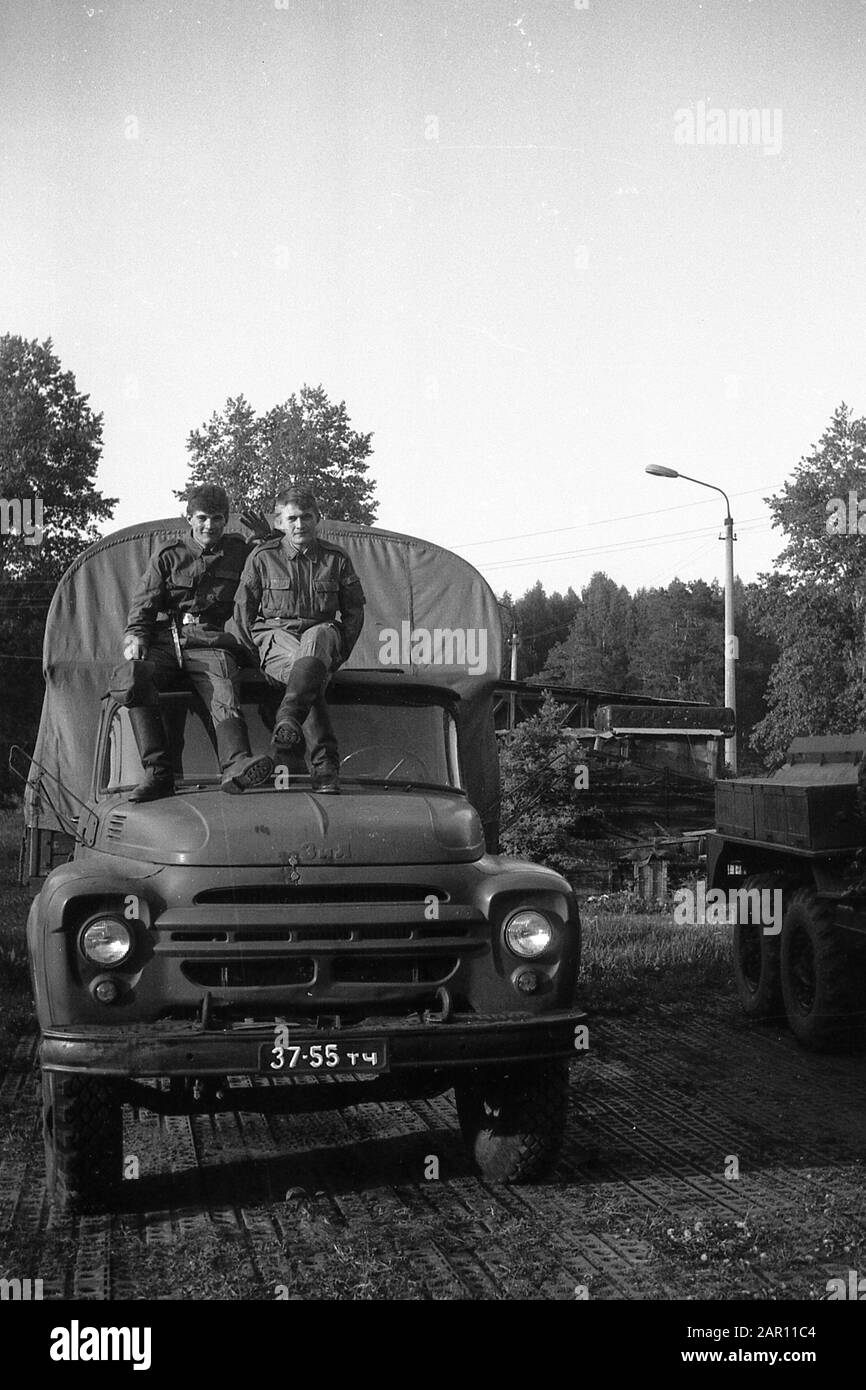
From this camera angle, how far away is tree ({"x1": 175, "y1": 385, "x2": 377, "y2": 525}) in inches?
1954

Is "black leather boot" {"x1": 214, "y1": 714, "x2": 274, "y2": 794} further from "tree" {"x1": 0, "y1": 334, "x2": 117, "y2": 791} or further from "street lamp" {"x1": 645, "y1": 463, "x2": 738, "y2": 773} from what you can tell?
"tree" {"x1": 0, "y1": 334, "x2": 117, "y2": 791}

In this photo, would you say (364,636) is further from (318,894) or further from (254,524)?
(318,894)

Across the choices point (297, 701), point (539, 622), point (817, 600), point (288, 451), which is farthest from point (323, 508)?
point (539, 622)

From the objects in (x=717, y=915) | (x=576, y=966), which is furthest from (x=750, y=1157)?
(x=717, y=915)

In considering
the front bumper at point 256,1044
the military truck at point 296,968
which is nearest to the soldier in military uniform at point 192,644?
the military truck at point 296,968

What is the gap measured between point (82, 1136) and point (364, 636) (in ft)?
11.3

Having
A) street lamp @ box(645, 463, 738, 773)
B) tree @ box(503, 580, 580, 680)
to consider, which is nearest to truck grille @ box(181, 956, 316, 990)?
street lamp @ box(645, 463, 738, 773)

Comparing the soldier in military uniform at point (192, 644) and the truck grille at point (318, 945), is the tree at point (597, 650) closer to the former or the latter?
the soldier in military uniform at point (192, 644)

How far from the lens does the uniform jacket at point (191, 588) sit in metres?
7.20

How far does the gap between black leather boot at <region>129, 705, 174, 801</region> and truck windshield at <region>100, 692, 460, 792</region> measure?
90 mm

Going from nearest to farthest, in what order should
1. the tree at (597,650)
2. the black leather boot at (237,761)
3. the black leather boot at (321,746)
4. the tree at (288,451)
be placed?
1. the black leather boot at (237,761)
2. the black leather boot at (321,746)
3. the tree at (288,451)
4. the tree at (597,650)

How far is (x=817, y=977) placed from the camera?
9938 mm

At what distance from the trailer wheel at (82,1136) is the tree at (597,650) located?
97.3 metres
